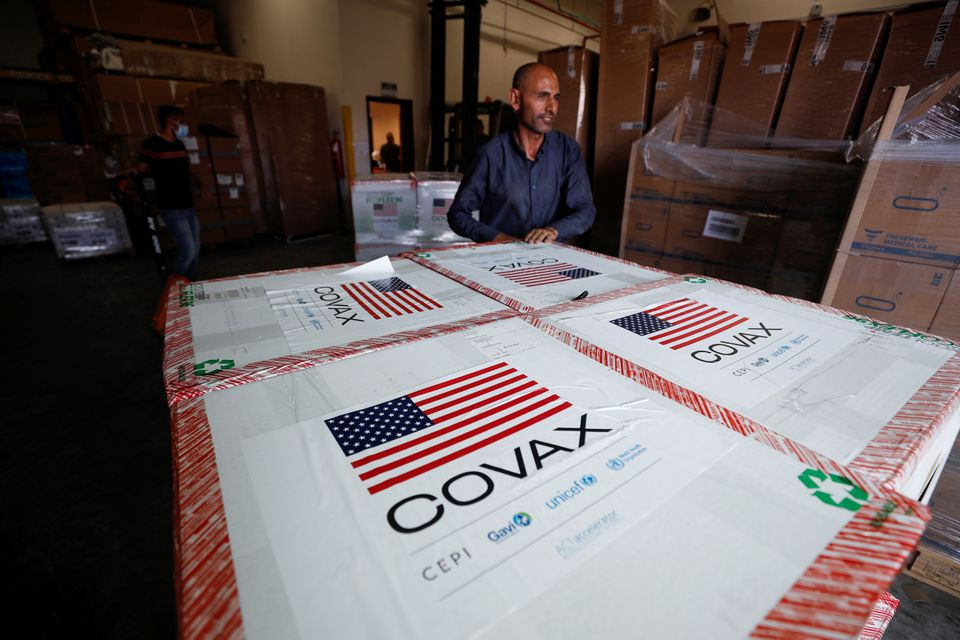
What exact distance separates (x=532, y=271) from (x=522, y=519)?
1.14 metres

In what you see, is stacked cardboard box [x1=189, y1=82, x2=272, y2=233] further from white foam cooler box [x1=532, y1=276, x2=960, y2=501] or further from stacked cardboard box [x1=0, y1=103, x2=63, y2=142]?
white foam cooler box [x1=532, y1=276, x2=960, y2=501]

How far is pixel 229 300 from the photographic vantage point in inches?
46.4

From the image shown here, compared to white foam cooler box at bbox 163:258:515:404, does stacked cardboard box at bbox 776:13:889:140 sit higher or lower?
higher

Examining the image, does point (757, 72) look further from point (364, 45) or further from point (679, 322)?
point (364, 45)

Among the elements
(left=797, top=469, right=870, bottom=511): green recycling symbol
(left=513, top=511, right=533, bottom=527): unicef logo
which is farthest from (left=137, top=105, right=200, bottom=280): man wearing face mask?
(left=797, top=469, right=870, bottom=511): green recycling symbol

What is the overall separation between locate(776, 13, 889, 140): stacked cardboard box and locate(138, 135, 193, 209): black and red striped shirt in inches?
183

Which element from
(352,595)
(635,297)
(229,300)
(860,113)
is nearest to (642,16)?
(860,113)

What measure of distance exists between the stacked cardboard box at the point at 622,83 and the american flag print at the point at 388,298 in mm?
2961

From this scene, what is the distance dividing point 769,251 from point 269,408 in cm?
291

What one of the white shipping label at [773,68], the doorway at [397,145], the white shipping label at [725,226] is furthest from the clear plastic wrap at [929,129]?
the doorway at [397,145]

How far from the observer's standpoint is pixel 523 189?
245cm

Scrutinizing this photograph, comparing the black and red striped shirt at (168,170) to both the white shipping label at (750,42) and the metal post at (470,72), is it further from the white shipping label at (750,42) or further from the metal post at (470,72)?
the white shipping label at (750,42)

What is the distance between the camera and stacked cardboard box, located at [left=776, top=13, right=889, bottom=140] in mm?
2469

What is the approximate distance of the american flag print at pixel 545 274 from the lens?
4.80ft
